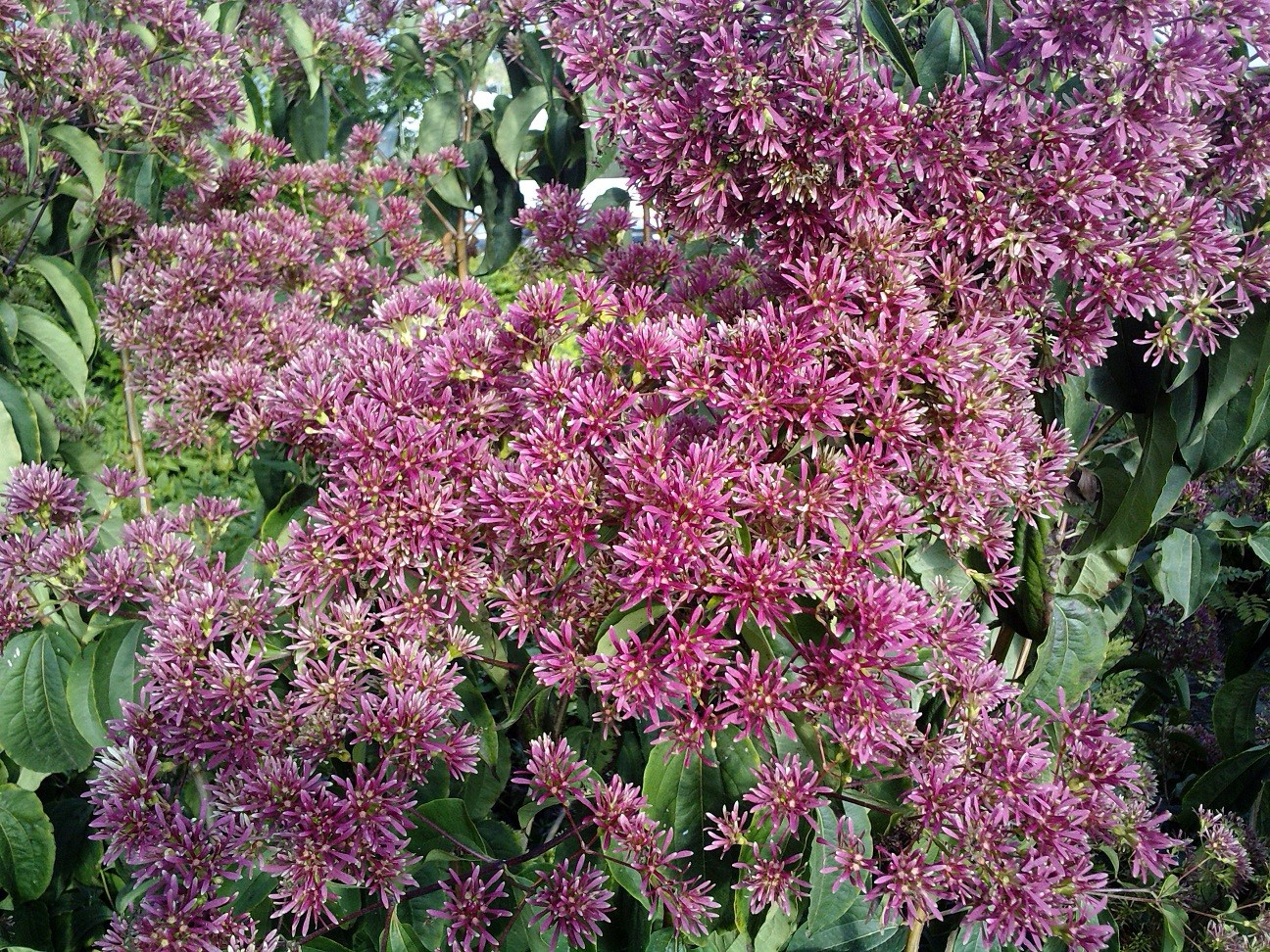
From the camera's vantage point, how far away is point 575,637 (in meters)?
0.80

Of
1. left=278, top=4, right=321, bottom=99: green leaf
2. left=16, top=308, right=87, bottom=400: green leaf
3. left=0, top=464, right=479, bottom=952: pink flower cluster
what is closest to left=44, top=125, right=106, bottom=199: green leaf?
left=16, top=308, right=87, bottom=400: green leaf

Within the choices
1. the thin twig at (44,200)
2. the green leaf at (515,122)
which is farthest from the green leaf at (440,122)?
the thin twig at (44,200)

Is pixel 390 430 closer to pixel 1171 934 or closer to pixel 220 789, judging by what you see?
pixel 220 789

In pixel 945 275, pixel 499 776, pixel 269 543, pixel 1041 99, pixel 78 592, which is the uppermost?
pixel 1041 99

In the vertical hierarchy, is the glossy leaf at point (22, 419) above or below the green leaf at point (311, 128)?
below

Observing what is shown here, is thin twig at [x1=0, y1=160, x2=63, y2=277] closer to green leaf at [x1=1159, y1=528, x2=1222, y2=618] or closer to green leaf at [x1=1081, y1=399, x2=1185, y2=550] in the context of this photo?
green leaf at [x1=1081, y1=399, x2=1185, y2=550]

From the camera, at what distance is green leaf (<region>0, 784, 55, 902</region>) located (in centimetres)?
122

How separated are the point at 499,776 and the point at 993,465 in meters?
0.55

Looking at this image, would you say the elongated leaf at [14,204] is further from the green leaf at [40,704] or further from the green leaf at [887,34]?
the green leaf at [887,34]

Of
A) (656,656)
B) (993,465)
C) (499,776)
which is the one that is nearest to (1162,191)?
(993,465)

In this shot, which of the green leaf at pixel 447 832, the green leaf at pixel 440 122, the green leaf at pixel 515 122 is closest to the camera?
the green leaf at pixel 447 832

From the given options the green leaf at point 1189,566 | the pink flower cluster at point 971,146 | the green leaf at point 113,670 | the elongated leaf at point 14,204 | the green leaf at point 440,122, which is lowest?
the green leaf at point 1189,566

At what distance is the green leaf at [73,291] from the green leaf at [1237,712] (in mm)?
1721

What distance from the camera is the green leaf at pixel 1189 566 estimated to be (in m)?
1.37
